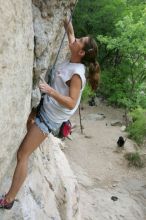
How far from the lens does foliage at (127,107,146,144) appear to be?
60.1ft

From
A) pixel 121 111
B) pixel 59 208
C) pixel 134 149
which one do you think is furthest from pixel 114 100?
pixel 59 208

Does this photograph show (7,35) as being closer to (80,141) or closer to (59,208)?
(59,208)

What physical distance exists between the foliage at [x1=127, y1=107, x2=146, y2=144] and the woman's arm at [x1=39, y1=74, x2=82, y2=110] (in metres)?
13.3

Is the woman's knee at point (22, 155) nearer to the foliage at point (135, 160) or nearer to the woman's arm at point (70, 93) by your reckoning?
the woman's arm at point (70, 93)

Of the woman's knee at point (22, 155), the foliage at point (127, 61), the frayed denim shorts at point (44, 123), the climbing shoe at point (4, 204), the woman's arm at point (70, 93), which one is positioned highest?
the woman's arm at point (70, 93)

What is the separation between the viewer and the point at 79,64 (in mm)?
5445

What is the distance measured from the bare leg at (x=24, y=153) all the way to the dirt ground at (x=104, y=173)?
236 inches

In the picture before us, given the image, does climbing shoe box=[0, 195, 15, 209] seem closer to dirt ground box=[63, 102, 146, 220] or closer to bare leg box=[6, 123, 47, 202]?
bare leg box=[6, 123, 47, 202]

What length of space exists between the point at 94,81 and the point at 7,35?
1.63 meters

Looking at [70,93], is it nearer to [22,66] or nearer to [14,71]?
[22,66]

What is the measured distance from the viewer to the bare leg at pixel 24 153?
18.3 ft

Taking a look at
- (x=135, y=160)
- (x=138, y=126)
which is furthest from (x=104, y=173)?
(x=138, y=126)

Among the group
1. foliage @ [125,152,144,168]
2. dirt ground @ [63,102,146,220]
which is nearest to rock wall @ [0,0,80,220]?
dirt ground @ [63,102,146,220]

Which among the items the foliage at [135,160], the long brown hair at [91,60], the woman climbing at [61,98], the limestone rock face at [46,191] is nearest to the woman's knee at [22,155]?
the woman climbing at [61,98]
